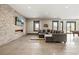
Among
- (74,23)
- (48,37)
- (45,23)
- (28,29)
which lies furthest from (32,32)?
(48,37)

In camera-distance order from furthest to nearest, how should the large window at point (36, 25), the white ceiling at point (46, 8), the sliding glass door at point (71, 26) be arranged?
the sliding glass door at point (71, 26) → the large window at point (36, 25) → the white ceiling at point (46, 8)

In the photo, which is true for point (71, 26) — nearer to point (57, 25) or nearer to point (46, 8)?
point (57, 25)

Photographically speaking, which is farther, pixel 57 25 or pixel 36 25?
pixel 57 25

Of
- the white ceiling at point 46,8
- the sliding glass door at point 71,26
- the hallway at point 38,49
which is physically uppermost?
the white ceiling at point 46,8

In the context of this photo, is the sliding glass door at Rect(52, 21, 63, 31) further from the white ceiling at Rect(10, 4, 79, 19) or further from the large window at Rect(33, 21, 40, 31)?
the white ceiling at Rect(10, 4, 79, 19)

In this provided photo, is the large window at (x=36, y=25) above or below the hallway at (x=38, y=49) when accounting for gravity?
above

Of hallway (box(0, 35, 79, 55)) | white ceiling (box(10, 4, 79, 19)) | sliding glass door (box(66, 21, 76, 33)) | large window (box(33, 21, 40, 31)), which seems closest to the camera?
hallway (box(0, 35, 79, 55))

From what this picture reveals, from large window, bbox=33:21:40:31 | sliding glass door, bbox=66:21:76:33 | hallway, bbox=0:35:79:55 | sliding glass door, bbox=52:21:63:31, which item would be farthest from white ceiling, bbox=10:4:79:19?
sliding glass door, bbox=66:21:76:33

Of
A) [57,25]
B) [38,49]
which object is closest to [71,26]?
[57,25]

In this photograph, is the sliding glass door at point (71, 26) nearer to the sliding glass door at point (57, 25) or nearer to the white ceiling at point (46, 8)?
the sliding glass door at point (57, 25)

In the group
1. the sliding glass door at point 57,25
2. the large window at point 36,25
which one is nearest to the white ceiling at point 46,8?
the sliding glass door at point 57,25

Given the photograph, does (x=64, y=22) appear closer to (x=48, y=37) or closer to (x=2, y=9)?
(x=48, y=37)

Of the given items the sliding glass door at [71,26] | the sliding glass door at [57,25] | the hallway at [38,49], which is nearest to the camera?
the hallway at [38,49]
